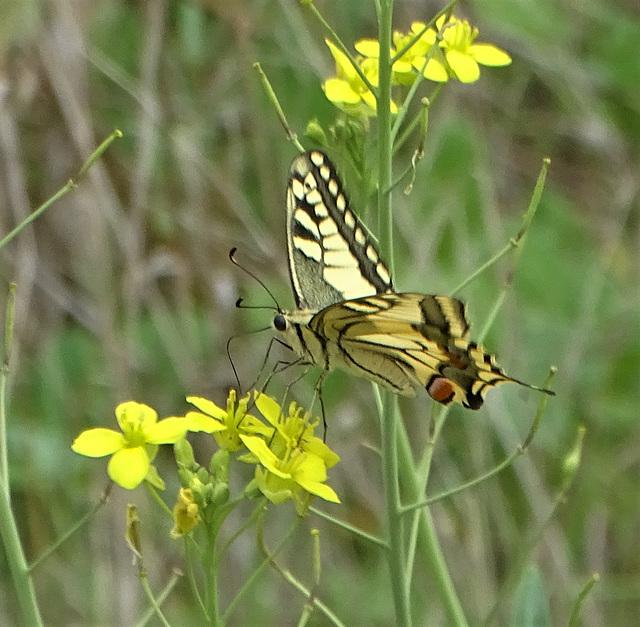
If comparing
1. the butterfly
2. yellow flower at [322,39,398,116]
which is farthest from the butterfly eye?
yellow flower at [322,39,398,116]

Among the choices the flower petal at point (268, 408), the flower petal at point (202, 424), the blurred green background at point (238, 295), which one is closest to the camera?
the flower petal at point (202, 424)

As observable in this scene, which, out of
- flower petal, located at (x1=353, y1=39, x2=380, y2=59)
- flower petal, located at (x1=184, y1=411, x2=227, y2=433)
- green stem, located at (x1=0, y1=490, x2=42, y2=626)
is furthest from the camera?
flower petal, located at (x1=353, y1=39, x2=380, y2=59)

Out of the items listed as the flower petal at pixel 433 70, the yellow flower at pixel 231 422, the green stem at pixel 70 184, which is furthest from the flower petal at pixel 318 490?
the flower petal at pixel 433 70

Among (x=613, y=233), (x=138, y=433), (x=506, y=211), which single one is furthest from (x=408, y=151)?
(x=138, y=433)

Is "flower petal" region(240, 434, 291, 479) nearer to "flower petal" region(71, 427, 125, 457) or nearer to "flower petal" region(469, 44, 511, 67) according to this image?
"flower petal" region(71, 427, 125, 457)

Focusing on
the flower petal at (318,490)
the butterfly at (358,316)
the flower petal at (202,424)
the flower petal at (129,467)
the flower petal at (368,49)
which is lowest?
the flower petal at (129,467)

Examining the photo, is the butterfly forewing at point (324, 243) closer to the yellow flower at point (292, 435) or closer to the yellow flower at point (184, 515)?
the yellow flower at point (292, 435)

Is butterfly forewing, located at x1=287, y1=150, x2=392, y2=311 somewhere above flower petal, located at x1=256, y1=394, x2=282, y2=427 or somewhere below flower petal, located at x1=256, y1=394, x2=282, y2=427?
above
